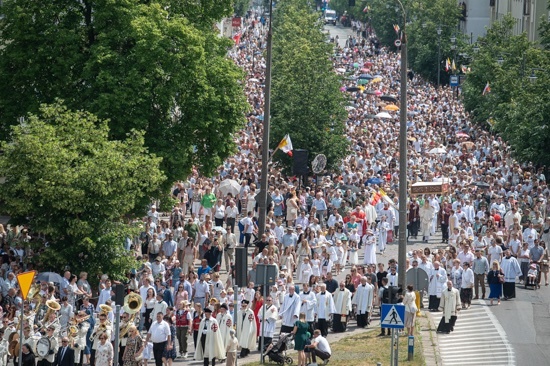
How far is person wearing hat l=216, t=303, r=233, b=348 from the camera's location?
34688 mm

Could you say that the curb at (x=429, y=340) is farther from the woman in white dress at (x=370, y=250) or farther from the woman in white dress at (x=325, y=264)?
the woman in white dress at (x=370, y=250)

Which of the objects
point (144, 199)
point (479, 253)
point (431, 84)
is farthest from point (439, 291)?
point (431, 84)

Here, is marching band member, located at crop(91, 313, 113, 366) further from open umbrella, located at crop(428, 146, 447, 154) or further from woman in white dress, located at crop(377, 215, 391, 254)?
open umbrella, located at crop(428, 146, 447, 154)

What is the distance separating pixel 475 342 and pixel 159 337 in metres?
8.14

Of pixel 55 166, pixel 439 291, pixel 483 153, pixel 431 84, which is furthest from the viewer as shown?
pixel 431 84

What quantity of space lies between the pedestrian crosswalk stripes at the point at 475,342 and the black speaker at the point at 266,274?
169 inches

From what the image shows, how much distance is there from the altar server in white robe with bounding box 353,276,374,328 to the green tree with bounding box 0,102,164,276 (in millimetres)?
5625

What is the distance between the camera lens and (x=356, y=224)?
48.6 metres

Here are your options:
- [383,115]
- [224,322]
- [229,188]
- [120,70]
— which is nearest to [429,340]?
[224,322]

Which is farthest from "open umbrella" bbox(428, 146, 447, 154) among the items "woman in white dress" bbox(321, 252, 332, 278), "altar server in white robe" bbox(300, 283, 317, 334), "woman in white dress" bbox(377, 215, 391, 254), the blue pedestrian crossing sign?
the blue pedestrian crossing sign

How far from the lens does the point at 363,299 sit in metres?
39.0

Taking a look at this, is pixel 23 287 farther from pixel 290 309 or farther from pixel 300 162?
pixel 300 162

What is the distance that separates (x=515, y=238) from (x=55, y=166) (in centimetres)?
1454

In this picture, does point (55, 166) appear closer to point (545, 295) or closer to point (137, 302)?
point (137, 302)
